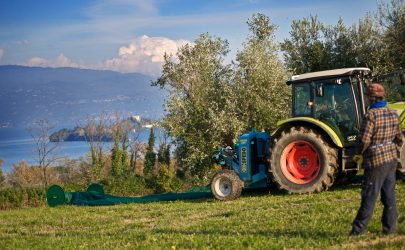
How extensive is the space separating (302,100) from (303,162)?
61.4 inches

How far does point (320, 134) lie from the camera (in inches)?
513

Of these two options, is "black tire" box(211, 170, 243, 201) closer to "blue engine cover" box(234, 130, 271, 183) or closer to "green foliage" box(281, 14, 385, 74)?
"blue engine cover" box(234, 130, 271, 183)

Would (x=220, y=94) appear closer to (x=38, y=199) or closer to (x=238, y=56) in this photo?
(x=238, y=56)

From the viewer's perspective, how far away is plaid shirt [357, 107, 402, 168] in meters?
6.98

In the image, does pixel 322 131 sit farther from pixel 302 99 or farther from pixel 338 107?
pixel 302 99

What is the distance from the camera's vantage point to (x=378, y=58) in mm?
27281

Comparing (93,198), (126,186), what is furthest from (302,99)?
(126,186)

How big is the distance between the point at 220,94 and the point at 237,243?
2021 centimetres

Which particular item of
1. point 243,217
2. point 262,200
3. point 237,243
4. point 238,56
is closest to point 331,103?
point 262,200

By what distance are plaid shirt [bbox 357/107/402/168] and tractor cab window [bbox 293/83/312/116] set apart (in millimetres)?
6144

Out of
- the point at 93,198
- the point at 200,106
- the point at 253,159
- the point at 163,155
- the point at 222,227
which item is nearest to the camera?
the point at 222,227

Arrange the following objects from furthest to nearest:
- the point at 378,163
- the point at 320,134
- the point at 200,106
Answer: the point at 200,106, the point at 320,134, the point at 378,163

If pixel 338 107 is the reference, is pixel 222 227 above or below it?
below

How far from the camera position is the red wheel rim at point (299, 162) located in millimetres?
13203
